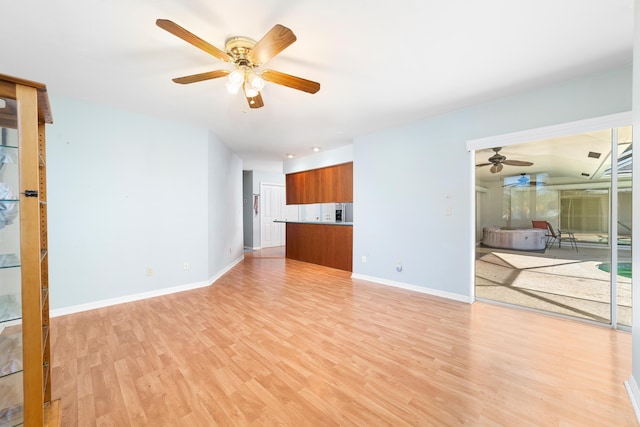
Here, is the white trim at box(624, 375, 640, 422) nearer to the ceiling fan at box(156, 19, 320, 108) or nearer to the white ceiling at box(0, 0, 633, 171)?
the white ceiling at box(0, 0, 633, 171)

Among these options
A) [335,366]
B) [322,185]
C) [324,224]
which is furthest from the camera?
[322,185]

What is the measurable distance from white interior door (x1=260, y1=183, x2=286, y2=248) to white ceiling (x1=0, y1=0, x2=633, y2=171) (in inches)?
192

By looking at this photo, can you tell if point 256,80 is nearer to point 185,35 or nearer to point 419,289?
point 185,35

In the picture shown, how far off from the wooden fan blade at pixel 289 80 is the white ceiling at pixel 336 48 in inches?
9.9

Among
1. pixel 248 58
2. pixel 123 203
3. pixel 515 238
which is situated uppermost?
pixel 248 58

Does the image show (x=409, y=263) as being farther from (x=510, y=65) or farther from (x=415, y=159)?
(x=510, y=65)

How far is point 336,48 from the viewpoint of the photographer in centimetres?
204

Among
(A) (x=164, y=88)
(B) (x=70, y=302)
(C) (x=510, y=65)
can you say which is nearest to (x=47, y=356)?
(B) (x=70, y=302)

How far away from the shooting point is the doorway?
98.7 inches

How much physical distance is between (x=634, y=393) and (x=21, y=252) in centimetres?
337

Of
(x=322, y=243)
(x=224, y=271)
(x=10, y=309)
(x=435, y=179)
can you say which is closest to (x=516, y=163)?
(x=435, y=179)

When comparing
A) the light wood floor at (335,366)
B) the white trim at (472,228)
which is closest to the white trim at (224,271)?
the light wood floor at (335,366)

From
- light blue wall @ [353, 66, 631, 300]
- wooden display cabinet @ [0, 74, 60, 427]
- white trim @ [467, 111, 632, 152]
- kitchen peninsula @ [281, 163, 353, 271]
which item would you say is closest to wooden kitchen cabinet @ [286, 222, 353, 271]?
kitchen peninsula @ [281, 163, 353, 271]

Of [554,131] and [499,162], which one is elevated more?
[554,131]
